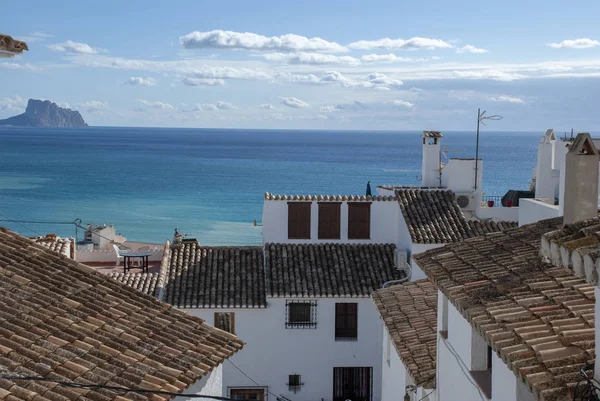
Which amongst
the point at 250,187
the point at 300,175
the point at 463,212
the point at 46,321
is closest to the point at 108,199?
the point at 250,187

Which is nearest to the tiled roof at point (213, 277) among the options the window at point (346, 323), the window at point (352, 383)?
the window at point (346, 323)

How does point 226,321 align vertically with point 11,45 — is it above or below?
below

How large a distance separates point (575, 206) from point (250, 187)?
97753mm

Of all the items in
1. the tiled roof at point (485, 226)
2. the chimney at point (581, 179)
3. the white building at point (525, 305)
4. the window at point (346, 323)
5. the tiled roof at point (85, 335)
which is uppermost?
the chimney at point (581, 179)

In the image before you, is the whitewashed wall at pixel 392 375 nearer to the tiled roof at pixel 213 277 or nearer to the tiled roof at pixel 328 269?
the tiled roof at pixel 328 269

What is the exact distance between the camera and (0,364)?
7.17 m

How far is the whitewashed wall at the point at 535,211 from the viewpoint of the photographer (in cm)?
1758

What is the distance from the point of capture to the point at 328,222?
81.4 feet

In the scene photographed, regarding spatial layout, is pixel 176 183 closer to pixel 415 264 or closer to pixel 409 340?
pixel 415 264

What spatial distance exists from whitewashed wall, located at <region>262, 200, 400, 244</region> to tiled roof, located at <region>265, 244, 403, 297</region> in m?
0.22

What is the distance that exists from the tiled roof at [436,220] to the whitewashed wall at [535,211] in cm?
407

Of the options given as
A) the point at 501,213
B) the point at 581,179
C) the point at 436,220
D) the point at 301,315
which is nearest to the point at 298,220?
the point at 301,315

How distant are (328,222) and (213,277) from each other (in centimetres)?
402

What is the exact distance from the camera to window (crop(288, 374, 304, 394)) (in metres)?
22.8
